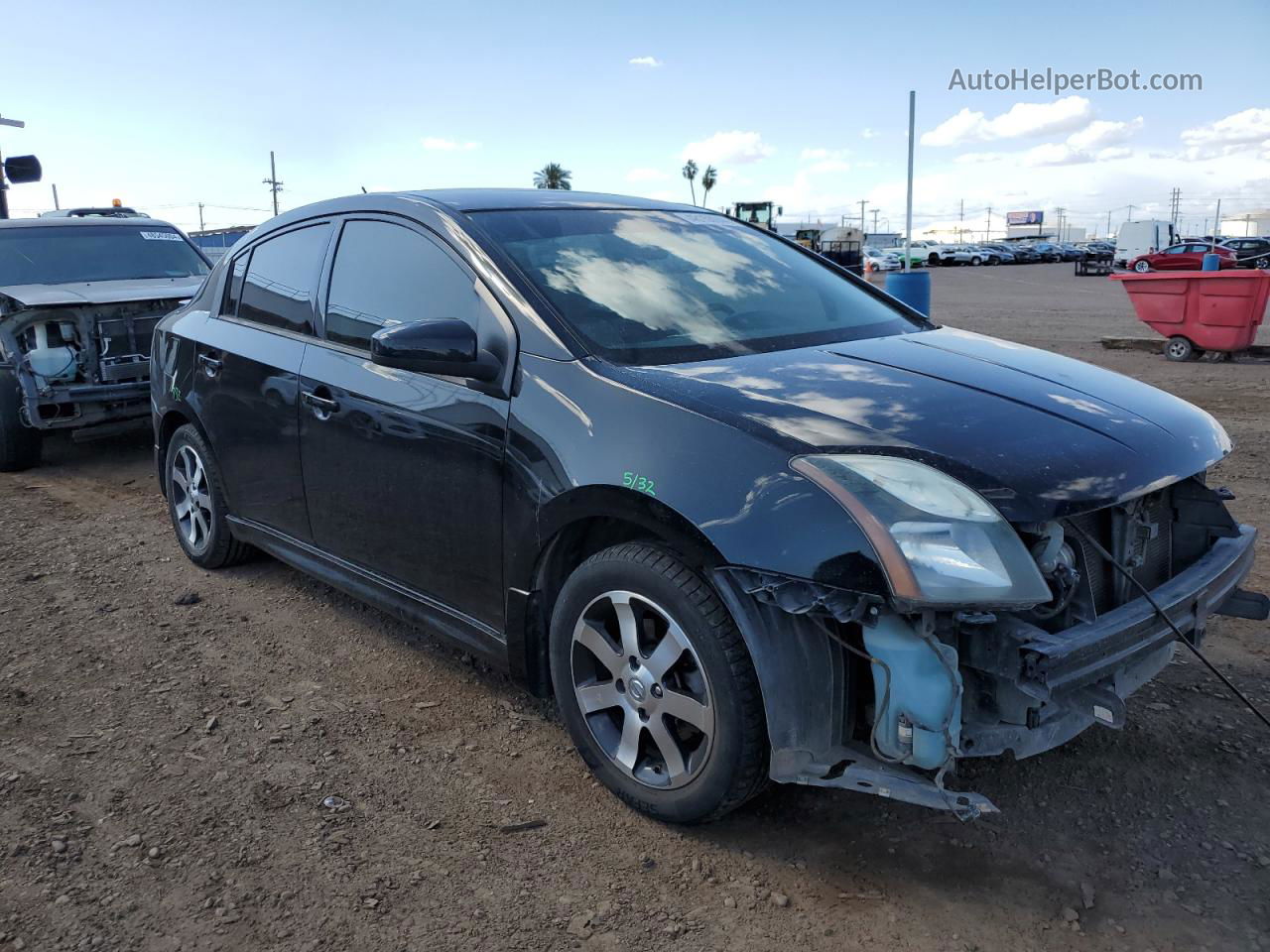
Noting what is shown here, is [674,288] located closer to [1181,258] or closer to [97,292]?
[97,292]

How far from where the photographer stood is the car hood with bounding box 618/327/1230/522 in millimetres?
2439

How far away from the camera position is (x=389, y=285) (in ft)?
11.7

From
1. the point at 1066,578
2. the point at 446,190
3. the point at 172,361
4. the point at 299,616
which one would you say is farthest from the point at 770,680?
the point at 172,361

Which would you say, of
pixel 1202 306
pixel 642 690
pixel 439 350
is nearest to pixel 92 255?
pixel 439 350

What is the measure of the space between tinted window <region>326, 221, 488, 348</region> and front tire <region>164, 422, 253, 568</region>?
1.31 meters

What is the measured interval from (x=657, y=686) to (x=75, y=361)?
6239mm

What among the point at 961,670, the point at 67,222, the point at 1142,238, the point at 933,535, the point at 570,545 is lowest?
the point at 961,670

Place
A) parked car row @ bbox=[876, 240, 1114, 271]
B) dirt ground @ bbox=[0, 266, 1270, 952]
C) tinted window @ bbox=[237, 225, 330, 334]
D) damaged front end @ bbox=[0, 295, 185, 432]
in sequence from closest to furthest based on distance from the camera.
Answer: dirt ground @ bbox=[0, 266, 1270, 952] → tinted window @ bbox=[237, 225, 330, 334] → damaged front end @ bbox=[0, 295, 185, 432] → parked car row @ bbox=[876, 240, 1114, 271]

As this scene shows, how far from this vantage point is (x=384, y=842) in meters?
2.78

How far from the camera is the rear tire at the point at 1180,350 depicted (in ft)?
39.9

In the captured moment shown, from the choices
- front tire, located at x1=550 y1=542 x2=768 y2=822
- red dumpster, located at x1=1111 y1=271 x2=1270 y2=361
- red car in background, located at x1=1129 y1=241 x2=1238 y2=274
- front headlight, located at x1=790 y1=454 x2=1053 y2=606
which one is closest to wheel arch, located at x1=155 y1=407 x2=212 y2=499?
front tire, located at x1=550 y1=542 x2=768 y2=822

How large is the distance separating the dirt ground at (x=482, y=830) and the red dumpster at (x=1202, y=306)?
8950mm

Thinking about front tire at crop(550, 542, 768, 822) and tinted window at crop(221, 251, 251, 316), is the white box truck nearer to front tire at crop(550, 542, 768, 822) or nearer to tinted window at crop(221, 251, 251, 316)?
tinted window at crop(221, 251, 251, 316)

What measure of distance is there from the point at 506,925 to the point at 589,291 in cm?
181
